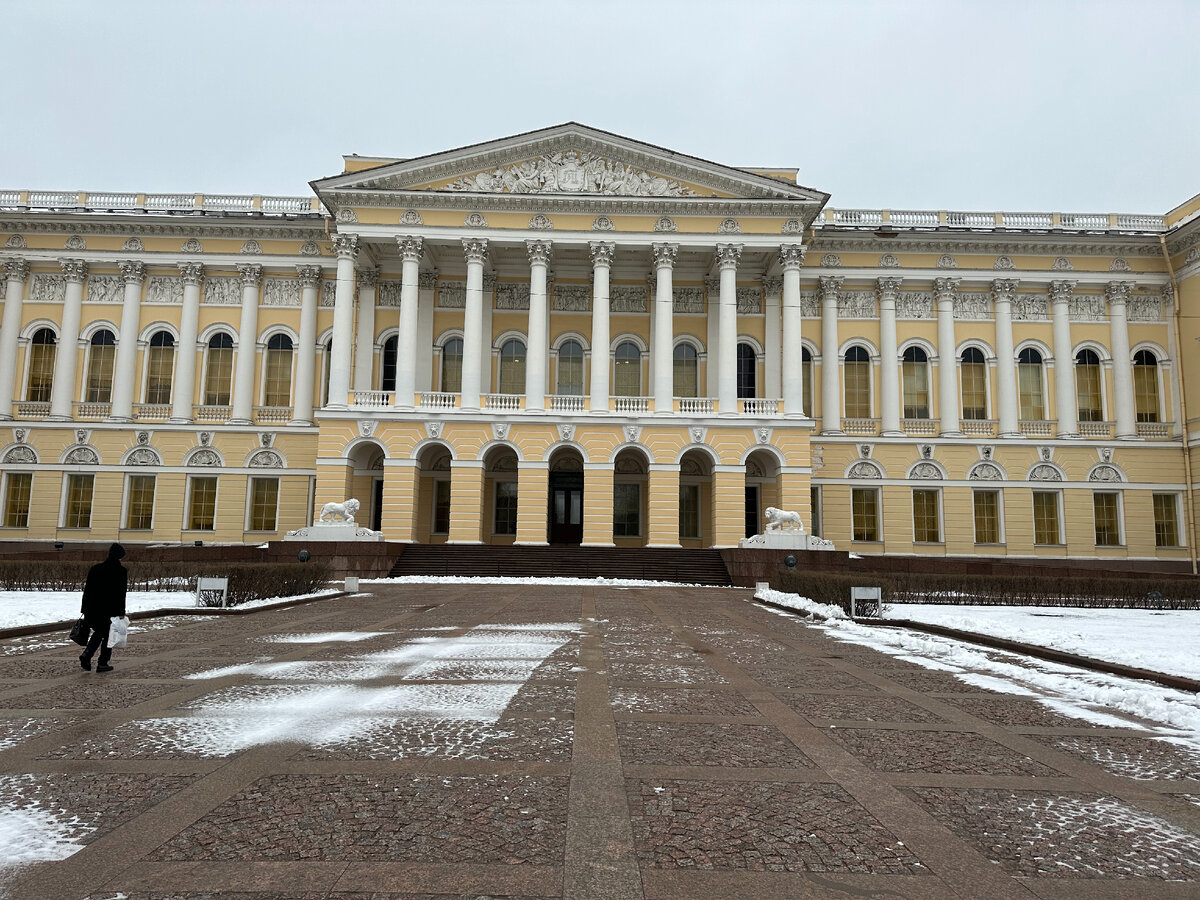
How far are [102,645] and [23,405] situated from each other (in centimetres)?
3727

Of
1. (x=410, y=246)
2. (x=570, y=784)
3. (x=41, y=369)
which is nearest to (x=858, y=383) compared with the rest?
(x=410, y=246)

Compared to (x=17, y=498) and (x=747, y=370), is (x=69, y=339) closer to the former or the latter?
(x=17, y=498)

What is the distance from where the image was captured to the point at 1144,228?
39.6 m

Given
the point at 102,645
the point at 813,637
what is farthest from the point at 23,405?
the point at 813,637

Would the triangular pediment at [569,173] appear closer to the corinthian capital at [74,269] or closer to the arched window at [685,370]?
the arched window at [685,370]

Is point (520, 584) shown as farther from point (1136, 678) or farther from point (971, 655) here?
point (1136, 678)

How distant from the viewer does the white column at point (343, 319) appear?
114 feet

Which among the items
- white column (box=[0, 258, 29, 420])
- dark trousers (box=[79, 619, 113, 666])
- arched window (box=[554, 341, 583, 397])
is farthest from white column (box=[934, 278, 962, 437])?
white column (box=[0, 258, 29, 420])

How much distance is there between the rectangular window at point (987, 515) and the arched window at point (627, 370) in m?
16.9

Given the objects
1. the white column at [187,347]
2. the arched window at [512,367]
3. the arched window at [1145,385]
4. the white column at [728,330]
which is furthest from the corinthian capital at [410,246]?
the arched window at [1145,385]

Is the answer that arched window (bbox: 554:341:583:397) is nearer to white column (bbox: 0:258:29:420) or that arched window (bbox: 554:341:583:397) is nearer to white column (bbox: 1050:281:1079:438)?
white column (bbox: 1050:281:1079:438)

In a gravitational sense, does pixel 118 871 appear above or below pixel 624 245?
below

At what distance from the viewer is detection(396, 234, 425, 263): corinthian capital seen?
3544 cm

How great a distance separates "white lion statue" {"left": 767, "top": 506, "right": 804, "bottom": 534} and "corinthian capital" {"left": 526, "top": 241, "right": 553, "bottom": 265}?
14750 millimetres
